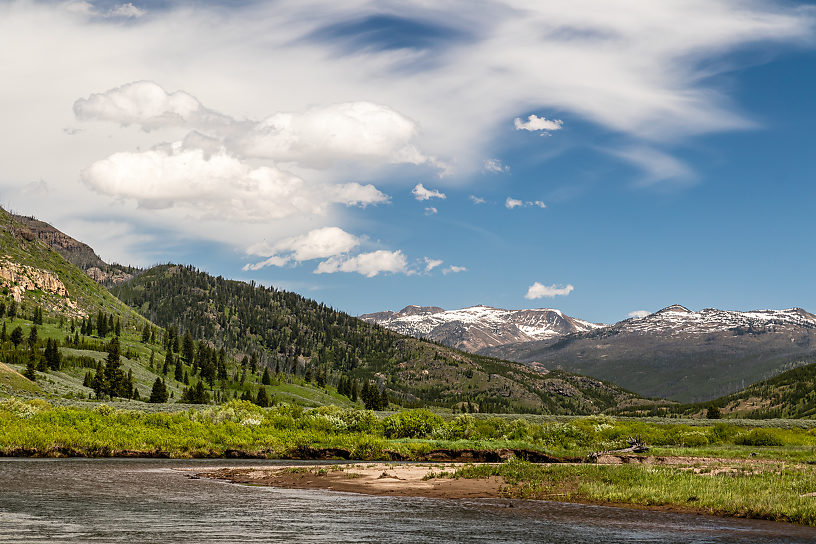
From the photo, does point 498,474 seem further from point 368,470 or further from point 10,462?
point 10,462

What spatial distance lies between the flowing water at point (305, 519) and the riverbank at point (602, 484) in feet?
6.00

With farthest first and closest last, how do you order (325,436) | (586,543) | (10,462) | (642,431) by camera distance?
(642,431) < (325,436) < (10,462) < (586,543)

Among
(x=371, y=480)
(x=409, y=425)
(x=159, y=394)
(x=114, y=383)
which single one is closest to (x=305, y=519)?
(x=371, y=480)

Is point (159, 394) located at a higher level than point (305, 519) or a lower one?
lower

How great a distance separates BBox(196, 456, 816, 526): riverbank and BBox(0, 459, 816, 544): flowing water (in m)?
1.83

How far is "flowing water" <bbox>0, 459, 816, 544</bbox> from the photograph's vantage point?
20812mm

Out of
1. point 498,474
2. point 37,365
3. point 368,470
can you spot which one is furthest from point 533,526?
point 37,365

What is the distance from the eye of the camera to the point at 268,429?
67.6m

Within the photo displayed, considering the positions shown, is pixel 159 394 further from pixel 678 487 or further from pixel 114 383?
pixel 678 487

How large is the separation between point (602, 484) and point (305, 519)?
17.5 metres

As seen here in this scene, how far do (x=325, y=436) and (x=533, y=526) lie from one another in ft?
151

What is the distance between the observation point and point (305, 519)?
2445 centimetres

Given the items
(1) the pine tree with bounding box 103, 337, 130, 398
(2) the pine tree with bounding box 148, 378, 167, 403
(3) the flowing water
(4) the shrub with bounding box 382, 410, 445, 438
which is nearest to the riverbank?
(3) the flowing water

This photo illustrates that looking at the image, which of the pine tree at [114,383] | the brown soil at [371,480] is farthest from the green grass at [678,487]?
the pine tree at [114,383]
